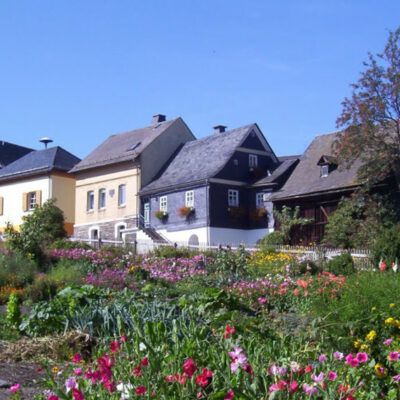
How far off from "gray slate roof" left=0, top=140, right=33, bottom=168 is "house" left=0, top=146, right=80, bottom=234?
577 cm

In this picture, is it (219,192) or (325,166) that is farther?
(219,192)

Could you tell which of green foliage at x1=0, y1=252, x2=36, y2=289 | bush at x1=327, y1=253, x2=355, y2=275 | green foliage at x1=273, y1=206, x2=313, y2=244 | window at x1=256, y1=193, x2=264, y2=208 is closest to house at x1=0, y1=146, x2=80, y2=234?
window at x1=256, y1=193, x2=264, y2=208

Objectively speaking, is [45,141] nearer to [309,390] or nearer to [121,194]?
[121,194]

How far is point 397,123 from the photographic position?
29.4m

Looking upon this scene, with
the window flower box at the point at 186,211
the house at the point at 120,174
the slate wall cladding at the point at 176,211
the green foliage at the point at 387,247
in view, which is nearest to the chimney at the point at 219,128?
the house at the point at 120,174

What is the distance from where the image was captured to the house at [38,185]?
149 feet

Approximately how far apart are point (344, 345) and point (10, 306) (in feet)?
13.6

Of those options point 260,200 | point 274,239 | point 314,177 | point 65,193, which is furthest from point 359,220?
point 65,193

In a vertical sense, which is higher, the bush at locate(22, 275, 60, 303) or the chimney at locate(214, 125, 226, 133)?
the chimney at locate(214, 125, 226, 133)

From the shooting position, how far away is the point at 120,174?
42438 mm

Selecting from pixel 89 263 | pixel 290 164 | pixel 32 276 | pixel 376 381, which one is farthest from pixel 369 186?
pixel 376 381

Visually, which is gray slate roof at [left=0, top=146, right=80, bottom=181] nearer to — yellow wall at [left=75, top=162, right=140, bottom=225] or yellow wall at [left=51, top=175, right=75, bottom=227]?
yellow wall at [left=51, top=175, right=75, bottom=227]

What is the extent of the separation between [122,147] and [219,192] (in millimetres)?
9234

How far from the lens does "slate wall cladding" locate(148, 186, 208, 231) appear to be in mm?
37531
